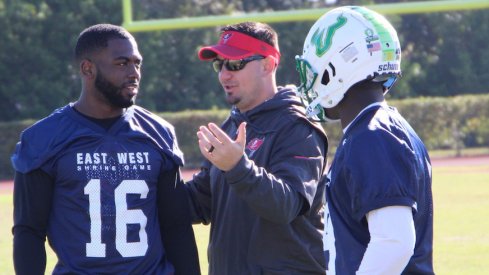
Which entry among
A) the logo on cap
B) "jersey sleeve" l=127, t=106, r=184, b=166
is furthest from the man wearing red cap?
Result: "jersey sleeve" l=127, t=106, r=184, b=166

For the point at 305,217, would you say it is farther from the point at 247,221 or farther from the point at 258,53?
the point at 258,53

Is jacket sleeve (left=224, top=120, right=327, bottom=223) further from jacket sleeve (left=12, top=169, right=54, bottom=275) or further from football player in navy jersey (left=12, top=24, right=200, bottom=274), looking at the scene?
jacket sleeve (left=12, top=169, right=54, bottom=275)

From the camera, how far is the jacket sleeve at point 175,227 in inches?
155

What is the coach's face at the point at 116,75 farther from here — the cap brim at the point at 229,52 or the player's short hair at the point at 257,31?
the player's short hair at the point at 257,31

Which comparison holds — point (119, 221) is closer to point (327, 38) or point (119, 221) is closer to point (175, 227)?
point (175, 227)

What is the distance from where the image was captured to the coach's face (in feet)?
12.6

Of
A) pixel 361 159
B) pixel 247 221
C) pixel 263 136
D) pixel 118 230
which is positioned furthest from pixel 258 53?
pixel 361 159

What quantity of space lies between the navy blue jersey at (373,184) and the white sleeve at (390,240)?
30mm

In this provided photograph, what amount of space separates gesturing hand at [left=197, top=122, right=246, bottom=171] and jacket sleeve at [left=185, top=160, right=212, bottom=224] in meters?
0.87

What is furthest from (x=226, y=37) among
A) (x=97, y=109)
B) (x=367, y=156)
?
(x=367, y=156)

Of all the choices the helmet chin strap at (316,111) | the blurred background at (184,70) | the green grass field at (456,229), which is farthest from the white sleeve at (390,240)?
the blurred background at (184,70)

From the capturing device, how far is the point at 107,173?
380 cm

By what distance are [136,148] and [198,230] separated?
26.1 ft

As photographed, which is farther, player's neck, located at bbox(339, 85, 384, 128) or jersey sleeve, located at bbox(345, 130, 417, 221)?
player's neck, located at bbox(339, 85, 384, 128)
